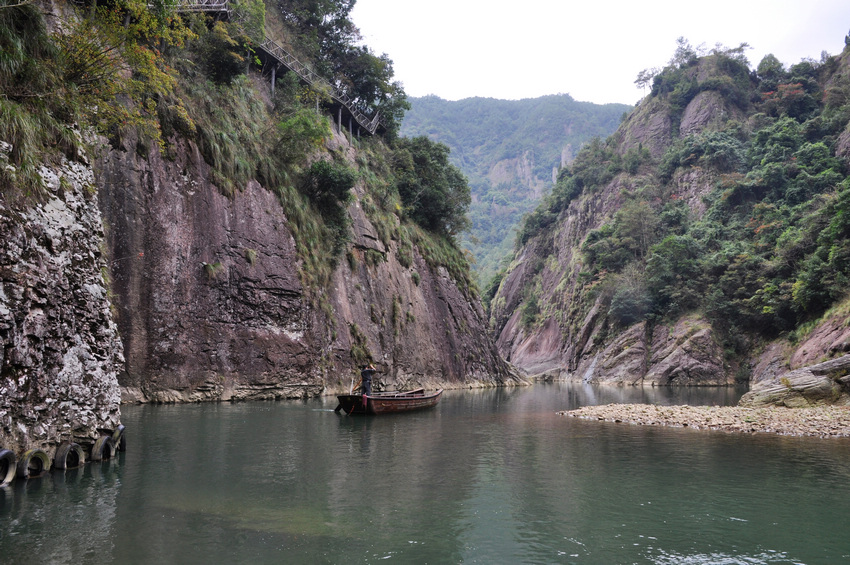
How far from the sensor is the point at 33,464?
9852 millimetres

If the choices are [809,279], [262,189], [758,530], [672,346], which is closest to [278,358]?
[262,189]

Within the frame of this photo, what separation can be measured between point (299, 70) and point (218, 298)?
21.9 metres

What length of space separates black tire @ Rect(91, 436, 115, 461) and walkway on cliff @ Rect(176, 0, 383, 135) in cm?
2319

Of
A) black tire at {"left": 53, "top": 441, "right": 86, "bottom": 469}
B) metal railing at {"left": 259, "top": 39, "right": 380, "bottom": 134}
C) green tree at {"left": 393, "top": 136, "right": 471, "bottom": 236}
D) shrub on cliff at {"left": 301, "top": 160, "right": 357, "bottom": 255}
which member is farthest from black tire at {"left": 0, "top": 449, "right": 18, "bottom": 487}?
green tree at {"left": 393, "top": 136, "right": 471, "bottom": 236}

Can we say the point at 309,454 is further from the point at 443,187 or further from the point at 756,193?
the point at 756,193

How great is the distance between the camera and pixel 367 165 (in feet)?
152

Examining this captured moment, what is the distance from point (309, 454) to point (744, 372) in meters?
49.6

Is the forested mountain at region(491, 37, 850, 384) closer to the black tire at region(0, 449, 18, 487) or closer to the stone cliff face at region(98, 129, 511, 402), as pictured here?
the stone cliff face at region(98, 129, 511, 402)

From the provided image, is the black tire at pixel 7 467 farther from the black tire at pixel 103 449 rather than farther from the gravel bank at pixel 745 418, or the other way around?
the gravel bank at pixel 745 418

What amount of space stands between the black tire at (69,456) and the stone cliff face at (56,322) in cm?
18

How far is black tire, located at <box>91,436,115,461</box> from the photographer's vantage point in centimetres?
1141

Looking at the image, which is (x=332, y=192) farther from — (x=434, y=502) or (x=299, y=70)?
(x=434, y=502)

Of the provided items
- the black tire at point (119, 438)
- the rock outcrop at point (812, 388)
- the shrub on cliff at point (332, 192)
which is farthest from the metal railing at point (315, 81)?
the rock outcrop at point (812, 388)

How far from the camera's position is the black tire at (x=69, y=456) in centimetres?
1041
